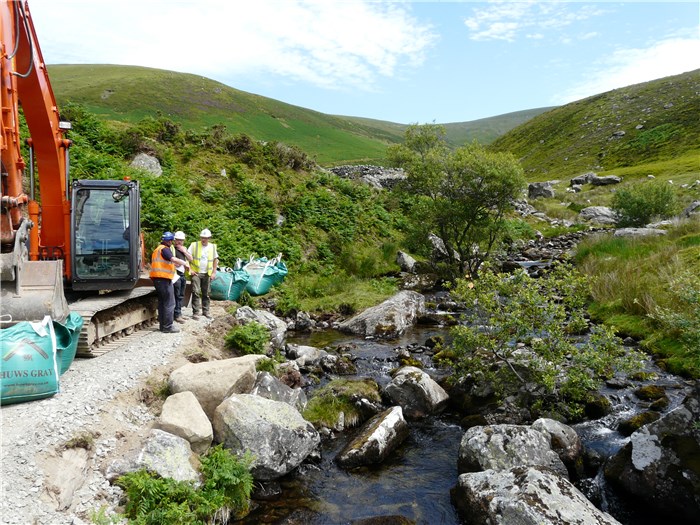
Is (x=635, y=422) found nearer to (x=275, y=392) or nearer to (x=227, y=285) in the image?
(x=275, y=392)

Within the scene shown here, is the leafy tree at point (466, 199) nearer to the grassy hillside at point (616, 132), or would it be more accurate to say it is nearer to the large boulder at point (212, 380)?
the large boulder at point (212, 380)

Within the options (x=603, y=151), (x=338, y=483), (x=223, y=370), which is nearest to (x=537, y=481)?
(x=338, y=483)

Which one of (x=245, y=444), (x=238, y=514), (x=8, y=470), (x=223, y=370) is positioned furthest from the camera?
(x=223, y=370)

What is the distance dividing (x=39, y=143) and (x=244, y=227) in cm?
1298

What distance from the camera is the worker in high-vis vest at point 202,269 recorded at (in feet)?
42.7

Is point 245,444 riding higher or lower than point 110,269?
lower

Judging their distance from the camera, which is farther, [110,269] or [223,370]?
[110,269]

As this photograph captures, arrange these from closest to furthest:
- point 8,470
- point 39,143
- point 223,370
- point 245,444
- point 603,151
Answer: point 8,470 < point 245,444 < point 223,370 < point 39,143 < point 603,151

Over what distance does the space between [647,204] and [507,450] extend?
3168 cm

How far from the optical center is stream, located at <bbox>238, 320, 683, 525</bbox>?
723 centimetres

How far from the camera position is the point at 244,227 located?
2314 centimetres

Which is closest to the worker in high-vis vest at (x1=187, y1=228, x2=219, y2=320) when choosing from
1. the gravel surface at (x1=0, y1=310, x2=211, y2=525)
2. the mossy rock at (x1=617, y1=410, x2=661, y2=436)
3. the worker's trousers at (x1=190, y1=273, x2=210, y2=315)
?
the worker's trousers at (x1=190, y1=273, x2=210, y2=315)

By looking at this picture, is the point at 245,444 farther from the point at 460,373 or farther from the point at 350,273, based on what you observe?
the point at 350,273

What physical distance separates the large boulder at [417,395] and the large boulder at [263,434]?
2.79 meters
